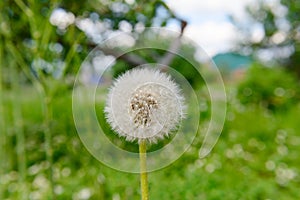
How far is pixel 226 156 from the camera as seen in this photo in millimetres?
2012

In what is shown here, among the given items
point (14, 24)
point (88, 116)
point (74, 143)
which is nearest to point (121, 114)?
point (88, 116)

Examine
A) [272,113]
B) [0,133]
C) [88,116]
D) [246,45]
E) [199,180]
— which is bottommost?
[199,180]

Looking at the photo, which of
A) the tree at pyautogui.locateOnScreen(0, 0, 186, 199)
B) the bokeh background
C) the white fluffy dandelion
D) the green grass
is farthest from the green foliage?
the white fluffy dandelion

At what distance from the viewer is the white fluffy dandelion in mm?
477

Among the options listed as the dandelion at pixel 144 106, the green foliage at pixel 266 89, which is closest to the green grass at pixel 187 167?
the green foliage at pixel 266 89

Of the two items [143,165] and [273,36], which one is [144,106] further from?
[273,36]

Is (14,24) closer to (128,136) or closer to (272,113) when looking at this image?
(128,136)

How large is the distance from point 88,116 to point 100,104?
227 millimetres

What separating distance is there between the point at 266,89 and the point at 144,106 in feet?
11.3

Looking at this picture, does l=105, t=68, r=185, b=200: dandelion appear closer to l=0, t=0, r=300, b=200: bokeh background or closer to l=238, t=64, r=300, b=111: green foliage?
l=0, t=0, r=300, b=200: bokeh background

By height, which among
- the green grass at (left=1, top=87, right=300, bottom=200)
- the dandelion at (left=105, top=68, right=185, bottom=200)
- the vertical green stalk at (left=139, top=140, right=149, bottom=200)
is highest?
the green grass at (left=1, top=87, right=300, bottom=200)

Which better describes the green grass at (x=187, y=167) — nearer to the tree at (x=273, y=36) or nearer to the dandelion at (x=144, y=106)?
the dandelion at (x=144, y=106)

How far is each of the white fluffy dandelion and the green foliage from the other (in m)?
3.28

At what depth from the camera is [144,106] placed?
1.58 ft
